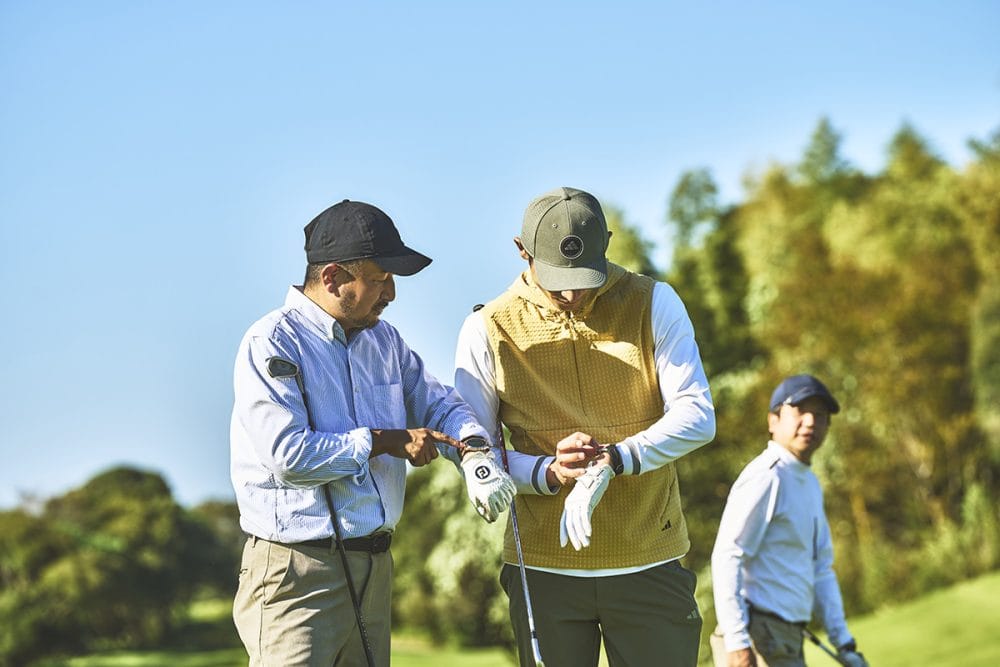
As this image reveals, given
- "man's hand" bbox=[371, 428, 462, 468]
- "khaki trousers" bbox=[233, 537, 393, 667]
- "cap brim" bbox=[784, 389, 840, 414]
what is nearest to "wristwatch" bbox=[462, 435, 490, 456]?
"man's hand" bbox=[371, 428, 462, 468]

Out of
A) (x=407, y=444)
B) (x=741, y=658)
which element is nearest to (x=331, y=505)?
(x=407, y=444)

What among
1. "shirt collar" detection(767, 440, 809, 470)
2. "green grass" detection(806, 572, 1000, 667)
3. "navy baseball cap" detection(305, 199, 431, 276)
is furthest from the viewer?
"green grass" detection(806, 572, 1000, 667)

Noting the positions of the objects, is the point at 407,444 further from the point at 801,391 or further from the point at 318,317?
the point at 801,391

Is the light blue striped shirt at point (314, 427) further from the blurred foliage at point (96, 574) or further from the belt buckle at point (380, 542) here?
the blurred foliage at point (96, 574)

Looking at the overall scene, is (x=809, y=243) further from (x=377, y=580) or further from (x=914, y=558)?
(x=377, y=580)

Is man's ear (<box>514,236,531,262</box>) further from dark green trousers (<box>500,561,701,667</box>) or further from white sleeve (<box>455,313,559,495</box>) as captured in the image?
dark green trousers (<box>500,561,701,667</box>)

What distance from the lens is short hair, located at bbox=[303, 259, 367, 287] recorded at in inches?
146

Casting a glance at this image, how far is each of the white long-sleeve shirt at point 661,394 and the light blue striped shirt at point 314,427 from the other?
0.81 ft

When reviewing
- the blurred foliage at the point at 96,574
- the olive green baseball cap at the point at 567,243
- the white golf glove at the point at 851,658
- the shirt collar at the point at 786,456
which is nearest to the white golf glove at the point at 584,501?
the olive green baseball cap at the point at 567,243

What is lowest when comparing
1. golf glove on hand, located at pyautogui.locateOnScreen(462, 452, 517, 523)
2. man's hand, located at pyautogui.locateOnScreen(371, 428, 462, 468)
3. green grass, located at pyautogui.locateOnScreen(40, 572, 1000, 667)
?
green grass, located at pyautogui.locateOnScreen(40, 572, 1000, 667)

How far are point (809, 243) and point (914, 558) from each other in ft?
38.0

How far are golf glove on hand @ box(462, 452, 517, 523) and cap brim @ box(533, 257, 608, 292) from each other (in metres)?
0.63

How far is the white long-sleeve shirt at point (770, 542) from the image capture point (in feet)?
17.5

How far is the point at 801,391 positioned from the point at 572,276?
216 cm
